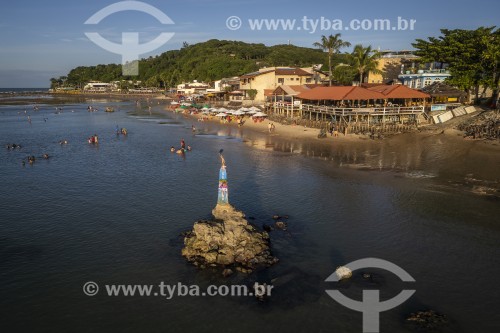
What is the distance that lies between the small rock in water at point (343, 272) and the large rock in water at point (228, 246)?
2.96 m

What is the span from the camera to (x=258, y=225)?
21344 millimetres

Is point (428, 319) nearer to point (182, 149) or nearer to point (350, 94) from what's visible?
point (182, 149)

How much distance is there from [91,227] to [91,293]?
6810 millimetres

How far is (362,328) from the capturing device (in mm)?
13227

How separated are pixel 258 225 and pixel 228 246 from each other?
4048 millimetres

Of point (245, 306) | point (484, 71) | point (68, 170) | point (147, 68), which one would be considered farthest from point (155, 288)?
point (147, 68)

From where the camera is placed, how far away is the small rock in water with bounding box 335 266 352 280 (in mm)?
16000

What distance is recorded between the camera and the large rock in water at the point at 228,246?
17.1 meters

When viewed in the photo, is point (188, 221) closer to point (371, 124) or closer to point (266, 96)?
point (371, 124)

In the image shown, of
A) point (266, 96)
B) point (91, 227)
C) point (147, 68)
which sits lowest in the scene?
point (91, 227)

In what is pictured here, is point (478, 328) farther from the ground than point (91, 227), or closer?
closer

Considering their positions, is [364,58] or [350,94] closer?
[350,94]

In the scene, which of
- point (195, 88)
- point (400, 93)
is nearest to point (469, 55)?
point (400, 93)

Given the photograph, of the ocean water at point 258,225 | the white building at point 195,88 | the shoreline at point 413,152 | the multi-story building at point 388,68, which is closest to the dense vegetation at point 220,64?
the white building at point 195,88
